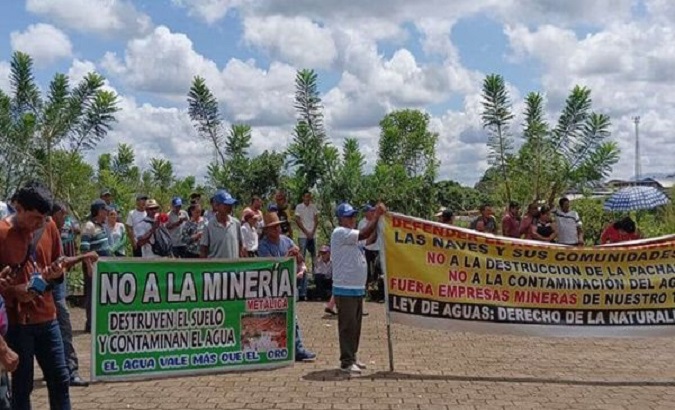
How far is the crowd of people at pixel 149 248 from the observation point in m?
5.25

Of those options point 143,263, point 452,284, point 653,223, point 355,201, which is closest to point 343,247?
point 452,284

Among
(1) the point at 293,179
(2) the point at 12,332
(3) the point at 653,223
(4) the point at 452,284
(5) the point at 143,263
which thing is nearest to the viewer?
(2) the point at 12,332

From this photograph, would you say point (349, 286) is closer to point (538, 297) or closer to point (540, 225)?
point (538, 297)

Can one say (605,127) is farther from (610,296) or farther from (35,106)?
(35,106)

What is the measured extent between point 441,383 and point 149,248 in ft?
18.2

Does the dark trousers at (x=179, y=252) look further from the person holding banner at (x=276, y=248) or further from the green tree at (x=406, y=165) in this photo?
the green tree at (x=406, y=165)

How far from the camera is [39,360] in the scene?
18.2 ft

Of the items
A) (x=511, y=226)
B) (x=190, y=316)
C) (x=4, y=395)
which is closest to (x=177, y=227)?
(x=190, y=316)

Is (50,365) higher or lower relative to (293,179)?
lower

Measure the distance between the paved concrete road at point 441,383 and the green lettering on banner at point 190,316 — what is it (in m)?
0.19

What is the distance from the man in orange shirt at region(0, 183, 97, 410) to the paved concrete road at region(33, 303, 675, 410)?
165cm

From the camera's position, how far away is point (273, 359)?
8.66 meters

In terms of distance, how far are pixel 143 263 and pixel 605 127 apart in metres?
11.8

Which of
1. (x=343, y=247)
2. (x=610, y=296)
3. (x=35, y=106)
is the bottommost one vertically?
(x=610, y=296)
